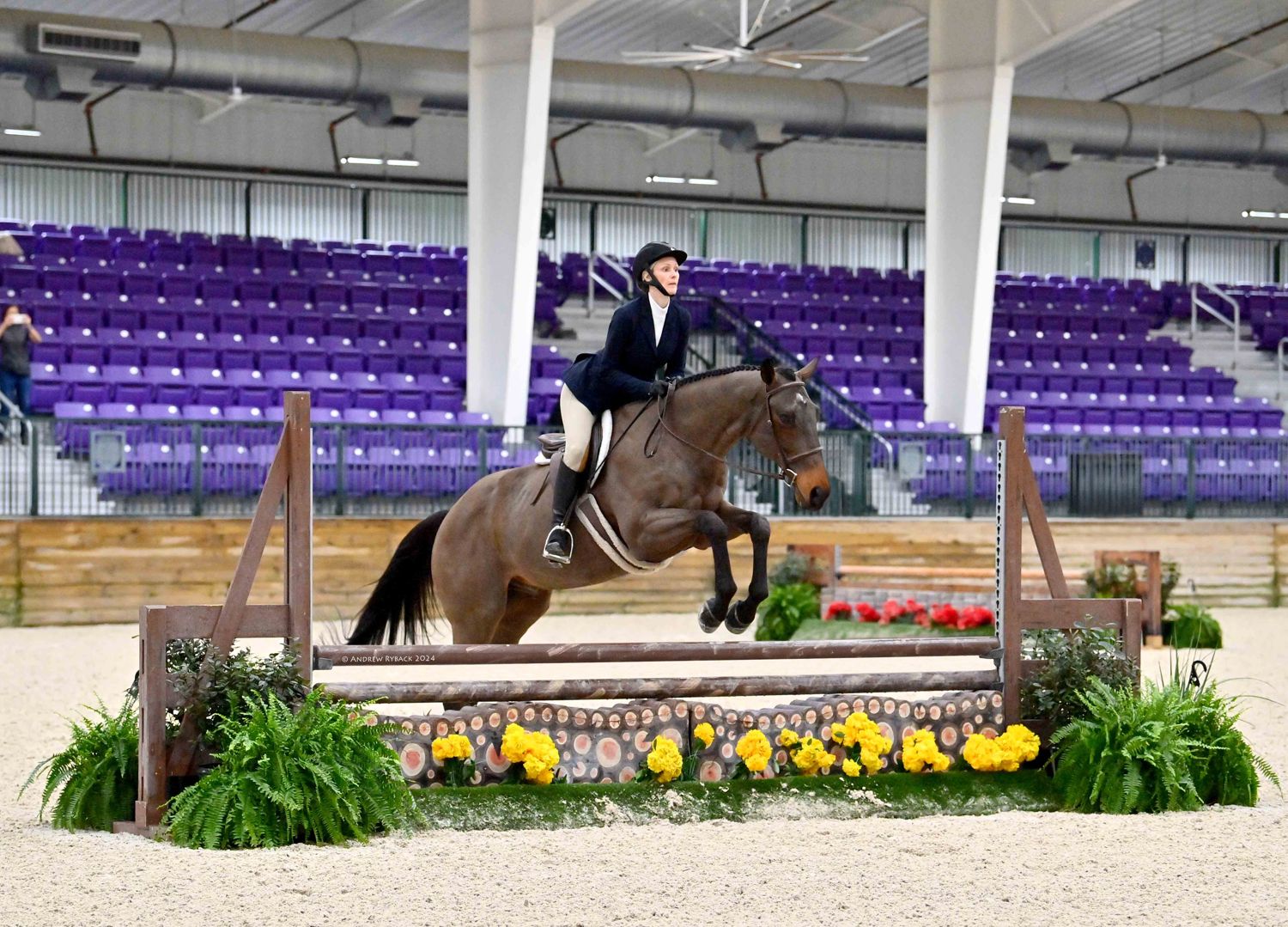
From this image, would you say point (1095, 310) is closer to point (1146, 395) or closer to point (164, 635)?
point (1146, 395)

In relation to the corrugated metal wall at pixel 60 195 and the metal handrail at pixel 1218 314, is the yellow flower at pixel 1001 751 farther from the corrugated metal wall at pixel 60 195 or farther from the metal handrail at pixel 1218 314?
the corrugated metal wall at pixel 60 195

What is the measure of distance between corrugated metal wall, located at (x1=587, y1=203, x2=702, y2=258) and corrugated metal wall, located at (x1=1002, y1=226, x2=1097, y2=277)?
595cm

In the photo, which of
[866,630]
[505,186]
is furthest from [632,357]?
[505,186]

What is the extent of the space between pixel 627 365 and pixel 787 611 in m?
6.85

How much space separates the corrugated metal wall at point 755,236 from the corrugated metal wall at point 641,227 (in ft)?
1.09

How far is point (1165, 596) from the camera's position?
45.8 ft

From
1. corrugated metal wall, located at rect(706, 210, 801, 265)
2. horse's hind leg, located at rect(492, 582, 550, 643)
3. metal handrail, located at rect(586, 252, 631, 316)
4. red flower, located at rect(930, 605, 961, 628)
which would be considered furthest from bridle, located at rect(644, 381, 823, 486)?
corrugated metal wall, located at rect(706, 210, 801, 265)

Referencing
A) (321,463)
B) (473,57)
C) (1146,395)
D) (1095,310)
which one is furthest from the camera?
(1095,310)

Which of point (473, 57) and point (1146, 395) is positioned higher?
point (473, 57)

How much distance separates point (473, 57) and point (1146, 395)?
10.2 meters

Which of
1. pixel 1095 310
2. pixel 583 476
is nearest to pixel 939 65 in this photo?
pixel 1095 310

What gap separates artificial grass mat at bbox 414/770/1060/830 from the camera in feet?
18.2

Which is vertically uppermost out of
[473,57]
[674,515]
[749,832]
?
[473,57]

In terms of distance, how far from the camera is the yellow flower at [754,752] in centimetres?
594
